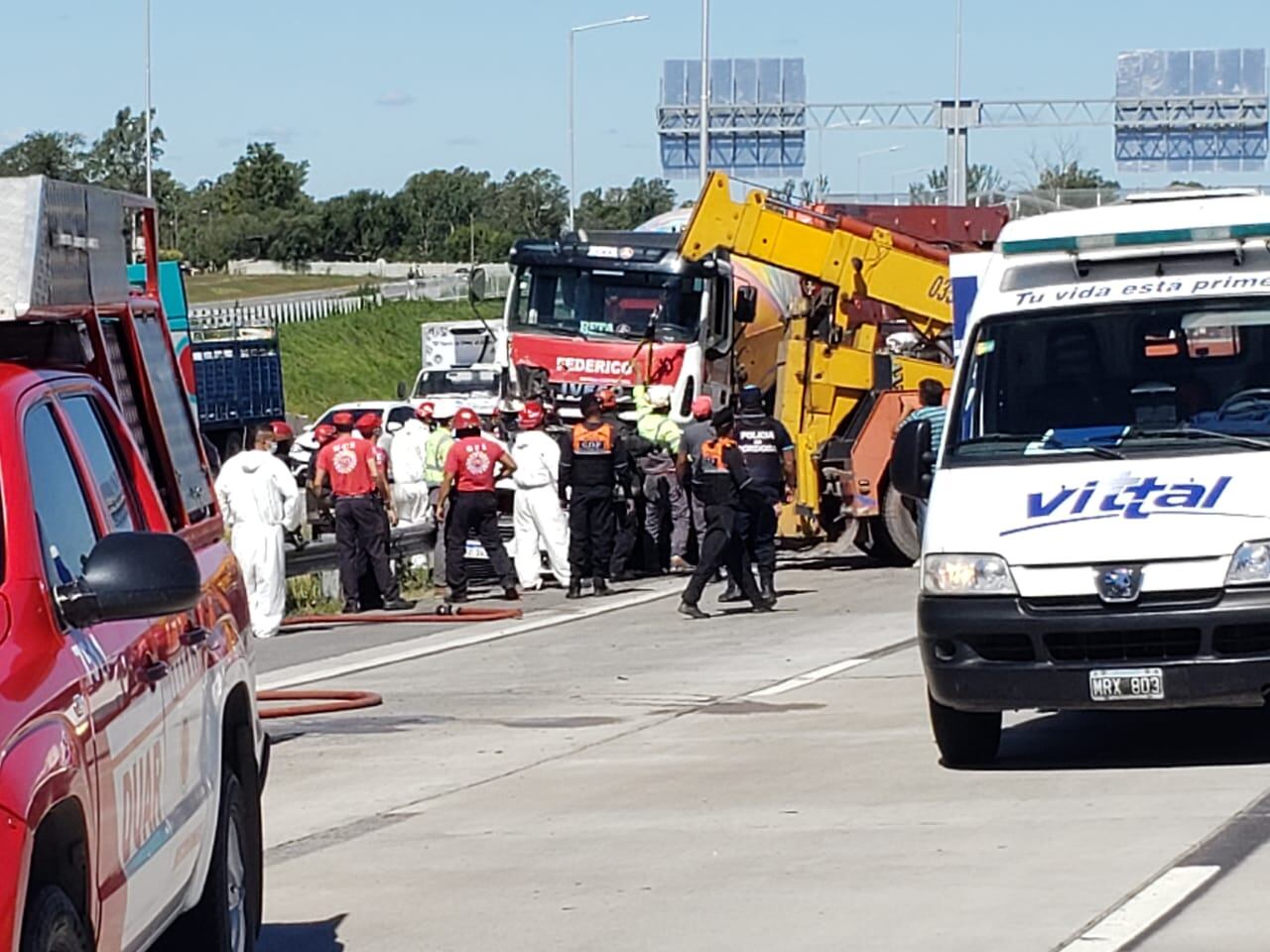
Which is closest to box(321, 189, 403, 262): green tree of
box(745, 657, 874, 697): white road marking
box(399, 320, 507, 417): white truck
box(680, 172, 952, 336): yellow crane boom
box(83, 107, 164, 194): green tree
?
box(83, 107, 164, 194): green tree

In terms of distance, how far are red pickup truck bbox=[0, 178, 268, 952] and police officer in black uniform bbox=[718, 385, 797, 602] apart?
12.6 meters

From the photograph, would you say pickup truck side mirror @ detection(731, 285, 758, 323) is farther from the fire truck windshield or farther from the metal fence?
the metal fence

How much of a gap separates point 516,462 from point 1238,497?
13613 millimetres

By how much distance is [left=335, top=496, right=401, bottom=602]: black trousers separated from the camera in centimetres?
2117

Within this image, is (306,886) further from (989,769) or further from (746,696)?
(746,696)

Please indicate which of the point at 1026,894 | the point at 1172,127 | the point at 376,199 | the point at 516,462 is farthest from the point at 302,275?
the point at 1026,894

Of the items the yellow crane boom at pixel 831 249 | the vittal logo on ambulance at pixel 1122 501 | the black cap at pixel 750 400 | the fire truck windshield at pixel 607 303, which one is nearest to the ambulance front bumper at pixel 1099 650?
the vittal logo on ambulance at pixel 1122 501

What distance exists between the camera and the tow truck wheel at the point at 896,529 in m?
24.0

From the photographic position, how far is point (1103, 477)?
1041cm

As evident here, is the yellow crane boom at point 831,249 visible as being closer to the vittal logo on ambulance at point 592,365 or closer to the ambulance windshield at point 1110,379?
the vittal logo on ambulance at point 592,365

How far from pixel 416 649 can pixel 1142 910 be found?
37.7 feet

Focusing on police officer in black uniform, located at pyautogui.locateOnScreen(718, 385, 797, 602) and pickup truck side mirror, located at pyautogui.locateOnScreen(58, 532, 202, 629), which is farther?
police officer in black uniform, located at pyautogui.locateOnScreen(718, 385, 797, 602)

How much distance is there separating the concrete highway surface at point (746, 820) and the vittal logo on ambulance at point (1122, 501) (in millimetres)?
1148

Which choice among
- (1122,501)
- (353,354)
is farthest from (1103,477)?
(353,354)
